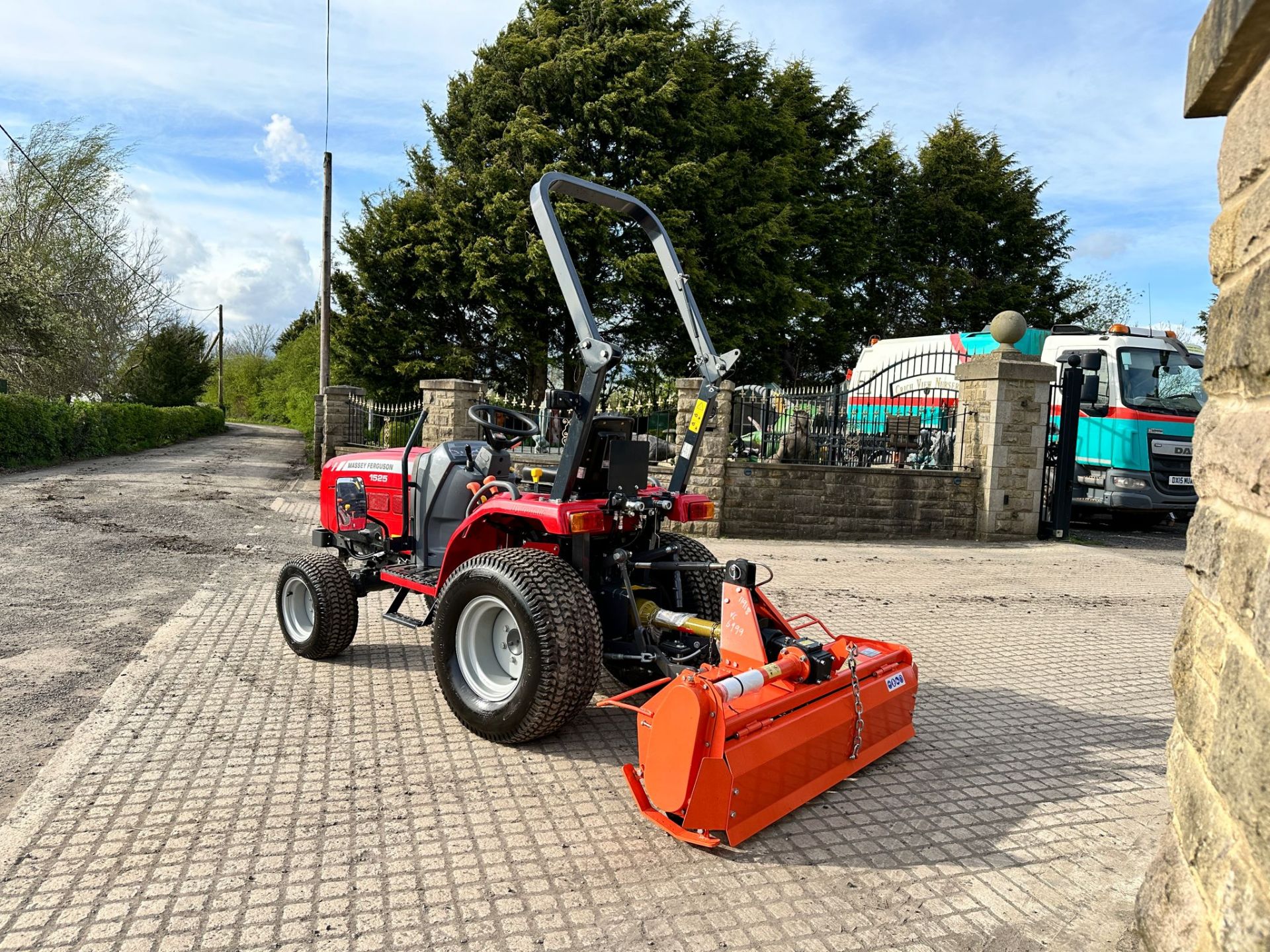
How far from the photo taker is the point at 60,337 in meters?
20.8

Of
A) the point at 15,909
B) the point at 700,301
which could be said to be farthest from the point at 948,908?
the point at 700,301

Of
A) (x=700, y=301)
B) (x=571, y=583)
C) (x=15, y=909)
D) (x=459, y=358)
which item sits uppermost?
(x=700, y=301)

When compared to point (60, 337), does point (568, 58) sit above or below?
above

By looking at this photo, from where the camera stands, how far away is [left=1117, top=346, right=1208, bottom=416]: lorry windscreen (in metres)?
11.9

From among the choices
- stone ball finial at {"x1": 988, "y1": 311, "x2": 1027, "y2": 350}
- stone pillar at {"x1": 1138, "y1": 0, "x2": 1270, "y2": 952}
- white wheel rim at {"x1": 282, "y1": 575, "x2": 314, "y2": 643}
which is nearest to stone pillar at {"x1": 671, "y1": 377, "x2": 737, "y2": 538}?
stone ball finial at {"x1": 988, "y1": 311, "x2": 1027, "y2": 350}

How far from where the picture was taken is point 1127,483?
39.2 ft

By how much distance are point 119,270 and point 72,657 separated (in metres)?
23.9

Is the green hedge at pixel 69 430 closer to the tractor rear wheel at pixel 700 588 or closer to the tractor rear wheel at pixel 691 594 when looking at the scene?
the tractor rear wheel at pixel 691 594

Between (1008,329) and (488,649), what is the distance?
9506mm

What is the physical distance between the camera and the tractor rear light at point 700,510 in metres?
4.44

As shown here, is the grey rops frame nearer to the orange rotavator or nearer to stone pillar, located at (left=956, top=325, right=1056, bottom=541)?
the orange rotavator

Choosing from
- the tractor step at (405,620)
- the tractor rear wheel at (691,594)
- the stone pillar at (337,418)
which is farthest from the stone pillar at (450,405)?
the tractor rear wheel at (691,594)

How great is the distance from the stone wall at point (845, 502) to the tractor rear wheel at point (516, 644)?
24.0ft

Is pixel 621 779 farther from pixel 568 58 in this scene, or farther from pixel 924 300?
pixel 924 300
